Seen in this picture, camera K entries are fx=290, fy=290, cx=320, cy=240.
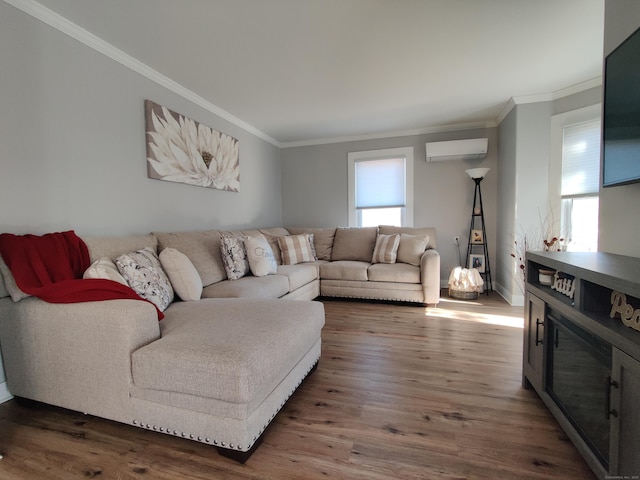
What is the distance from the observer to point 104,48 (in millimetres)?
2117

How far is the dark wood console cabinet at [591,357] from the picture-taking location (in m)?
0.88

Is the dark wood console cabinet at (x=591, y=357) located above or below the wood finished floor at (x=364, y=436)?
above

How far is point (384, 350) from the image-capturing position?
2.20 meters

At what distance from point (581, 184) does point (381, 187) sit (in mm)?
2321

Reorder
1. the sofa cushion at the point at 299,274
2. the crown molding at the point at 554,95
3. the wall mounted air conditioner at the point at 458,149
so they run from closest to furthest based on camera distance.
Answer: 1. the crown molding at the point at 554,95
2. the sofa cushion at the point at 299,274
3. the wall mounted air conditioner at the point at 458,149

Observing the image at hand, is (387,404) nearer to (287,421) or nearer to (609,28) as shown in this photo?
(287,421)

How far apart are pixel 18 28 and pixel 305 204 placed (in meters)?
3.58

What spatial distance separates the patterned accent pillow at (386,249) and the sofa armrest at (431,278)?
0.45 meters

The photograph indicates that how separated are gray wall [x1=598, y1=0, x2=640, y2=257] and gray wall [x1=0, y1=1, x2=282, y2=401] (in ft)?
10.5

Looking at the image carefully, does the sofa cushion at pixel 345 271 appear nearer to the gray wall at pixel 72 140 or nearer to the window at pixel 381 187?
the window at pixel 381 187

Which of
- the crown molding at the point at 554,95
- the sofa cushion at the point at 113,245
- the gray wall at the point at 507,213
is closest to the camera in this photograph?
the sofa cushion at the point at 113,245

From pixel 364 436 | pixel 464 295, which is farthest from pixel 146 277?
pixel 464 295

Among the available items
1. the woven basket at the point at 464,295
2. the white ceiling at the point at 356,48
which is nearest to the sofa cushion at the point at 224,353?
the white ceiling at the point at 356,48

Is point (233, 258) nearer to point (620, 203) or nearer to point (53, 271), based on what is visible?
point (53, 271)
